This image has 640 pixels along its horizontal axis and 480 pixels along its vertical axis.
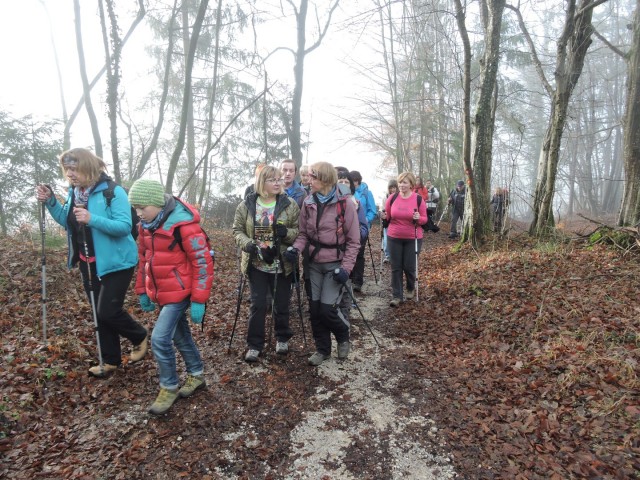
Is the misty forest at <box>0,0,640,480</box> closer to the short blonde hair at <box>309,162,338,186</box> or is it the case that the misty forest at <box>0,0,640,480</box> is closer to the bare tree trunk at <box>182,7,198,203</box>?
the short blonde hair at <box>309,162,338,186</box>

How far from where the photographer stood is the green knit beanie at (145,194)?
3336mm

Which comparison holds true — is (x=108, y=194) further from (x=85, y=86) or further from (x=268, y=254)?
(x=85, y=86)

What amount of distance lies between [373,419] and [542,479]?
1.44 m

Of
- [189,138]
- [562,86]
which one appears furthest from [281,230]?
[189,138]

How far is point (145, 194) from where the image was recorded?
335cm

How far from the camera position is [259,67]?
16.4m

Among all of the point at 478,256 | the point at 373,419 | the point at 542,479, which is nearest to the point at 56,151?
the point at 373,419

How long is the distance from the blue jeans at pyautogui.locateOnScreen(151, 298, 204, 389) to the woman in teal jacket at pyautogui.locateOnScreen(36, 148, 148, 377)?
73 centimetres

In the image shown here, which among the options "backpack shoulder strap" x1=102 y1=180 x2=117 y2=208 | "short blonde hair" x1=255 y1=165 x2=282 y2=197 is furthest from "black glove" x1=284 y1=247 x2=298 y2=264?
"backpack shoulder strap" x1=102 y1=180 x2=117 y2=208

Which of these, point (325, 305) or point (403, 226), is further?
point (403, 226)

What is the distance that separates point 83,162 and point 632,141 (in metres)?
9.94

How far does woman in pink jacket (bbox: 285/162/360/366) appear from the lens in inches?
177

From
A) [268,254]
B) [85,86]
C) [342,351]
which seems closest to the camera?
[268,254]

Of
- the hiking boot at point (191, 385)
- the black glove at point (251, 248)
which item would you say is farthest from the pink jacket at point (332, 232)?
the hiking boot at point (191, 385)
